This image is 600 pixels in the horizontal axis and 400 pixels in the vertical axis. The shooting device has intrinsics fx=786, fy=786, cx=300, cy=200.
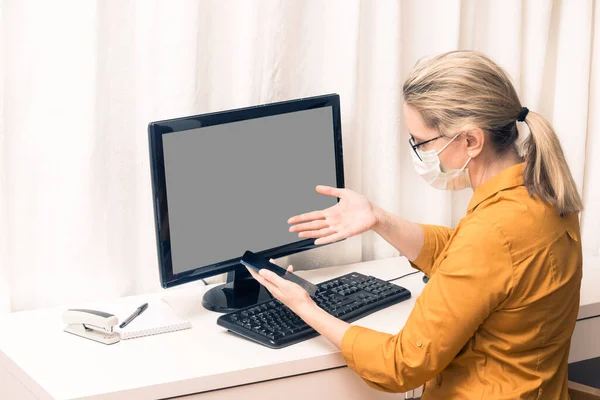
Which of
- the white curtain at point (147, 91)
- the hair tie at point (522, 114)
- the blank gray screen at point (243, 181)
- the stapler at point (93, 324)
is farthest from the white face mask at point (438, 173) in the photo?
the stapler at point (93, 324)

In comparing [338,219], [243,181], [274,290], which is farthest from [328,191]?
[274,290]

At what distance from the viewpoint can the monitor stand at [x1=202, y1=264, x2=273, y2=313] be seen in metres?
1.77

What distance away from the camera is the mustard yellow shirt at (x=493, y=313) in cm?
137

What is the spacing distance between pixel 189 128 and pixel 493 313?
722mm

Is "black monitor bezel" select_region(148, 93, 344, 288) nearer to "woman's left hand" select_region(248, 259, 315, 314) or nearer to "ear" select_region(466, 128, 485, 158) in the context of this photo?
"woman's left hand" select_region(248, 259, 315, 314)

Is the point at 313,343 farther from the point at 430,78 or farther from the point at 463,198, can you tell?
the point at 463,198

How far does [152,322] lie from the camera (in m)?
1.65

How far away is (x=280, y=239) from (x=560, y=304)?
0.67 metres

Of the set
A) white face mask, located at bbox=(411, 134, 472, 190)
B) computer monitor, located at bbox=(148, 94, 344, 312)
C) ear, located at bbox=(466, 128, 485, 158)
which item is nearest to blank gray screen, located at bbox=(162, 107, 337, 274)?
computer monitor, located at bbox=(148, 94, 344, 312)

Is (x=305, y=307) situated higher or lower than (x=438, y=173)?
lower

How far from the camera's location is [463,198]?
2.31m

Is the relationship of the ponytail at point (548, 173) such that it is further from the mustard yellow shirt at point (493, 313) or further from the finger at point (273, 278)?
the finger at point (273, 278)

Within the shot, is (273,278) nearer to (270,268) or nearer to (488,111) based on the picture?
(270,268)

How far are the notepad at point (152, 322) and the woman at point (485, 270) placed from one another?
0.23 metres
